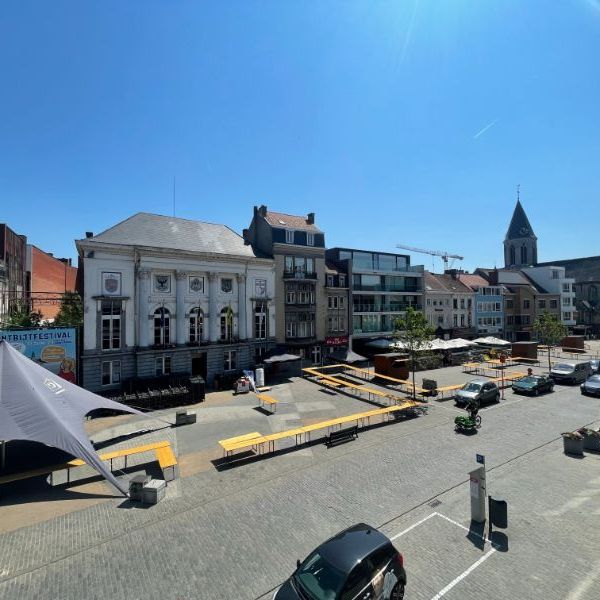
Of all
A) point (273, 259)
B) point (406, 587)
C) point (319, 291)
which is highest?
point (273, 259)

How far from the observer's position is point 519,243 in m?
91.1

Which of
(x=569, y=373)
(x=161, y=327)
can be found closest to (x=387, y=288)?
(x=569, y=373)

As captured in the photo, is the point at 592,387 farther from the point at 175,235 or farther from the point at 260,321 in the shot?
the point at 175,235

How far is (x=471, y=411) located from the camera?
17531mm

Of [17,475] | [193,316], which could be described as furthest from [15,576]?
[193,316]

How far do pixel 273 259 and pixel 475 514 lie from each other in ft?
87.0

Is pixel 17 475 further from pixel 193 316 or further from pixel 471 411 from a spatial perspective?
pixel 471 411

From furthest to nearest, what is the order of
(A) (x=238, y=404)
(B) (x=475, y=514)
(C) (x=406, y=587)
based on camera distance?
1. (A) (x=238, y=404)
2. (B) (x=475, y=514)
3. (C) (x=406, y=587)

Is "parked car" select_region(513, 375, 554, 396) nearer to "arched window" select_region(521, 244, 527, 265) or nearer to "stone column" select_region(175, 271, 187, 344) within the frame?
"stone column" select_region(175, 271, 187, 344)

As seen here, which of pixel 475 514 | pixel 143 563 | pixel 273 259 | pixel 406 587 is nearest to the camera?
pixel 406 587

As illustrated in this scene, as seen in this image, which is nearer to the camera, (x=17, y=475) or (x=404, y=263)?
(x=17, y=475)

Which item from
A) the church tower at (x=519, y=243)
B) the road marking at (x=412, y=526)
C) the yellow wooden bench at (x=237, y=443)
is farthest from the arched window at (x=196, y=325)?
the church tower at (x=519, y=243)

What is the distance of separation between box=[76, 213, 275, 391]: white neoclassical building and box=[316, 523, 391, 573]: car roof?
22.6 meters

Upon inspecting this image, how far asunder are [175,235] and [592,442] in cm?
3036
